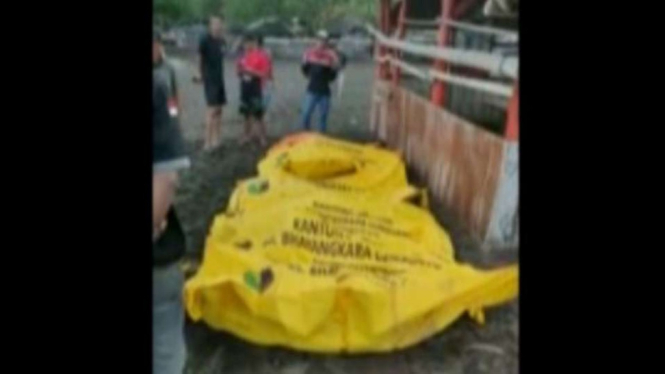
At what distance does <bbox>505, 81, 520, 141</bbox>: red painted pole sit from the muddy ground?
6.0 inches

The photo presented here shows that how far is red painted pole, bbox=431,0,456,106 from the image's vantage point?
4.77 feet

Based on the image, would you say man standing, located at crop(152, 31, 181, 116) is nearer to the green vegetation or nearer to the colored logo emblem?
the green vegetation

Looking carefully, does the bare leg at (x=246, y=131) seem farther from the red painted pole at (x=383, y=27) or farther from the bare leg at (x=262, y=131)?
the red painted pole at (x=383, y=27)

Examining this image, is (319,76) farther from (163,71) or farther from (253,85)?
(163,71)

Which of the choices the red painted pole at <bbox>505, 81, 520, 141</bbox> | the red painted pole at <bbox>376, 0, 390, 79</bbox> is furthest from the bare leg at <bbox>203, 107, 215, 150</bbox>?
the red painted pole at <bbox>505, 81, 520, 141</bbox>

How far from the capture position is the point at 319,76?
141cm

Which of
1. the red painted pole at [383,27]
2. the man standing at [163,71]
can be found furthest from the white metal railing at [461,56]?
the man standing at [163,71]

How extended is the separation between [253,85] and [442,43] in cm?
27

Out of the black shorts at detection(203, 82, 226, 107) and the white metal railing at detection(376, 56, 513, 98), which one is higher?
the white metal railing at detection(376, 56, 513, 98)

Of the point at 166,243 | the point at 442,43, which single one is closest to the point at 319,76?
the point at 442,43

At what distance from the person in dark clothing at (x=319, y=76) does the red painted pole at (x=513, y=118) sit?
0.23 metres
